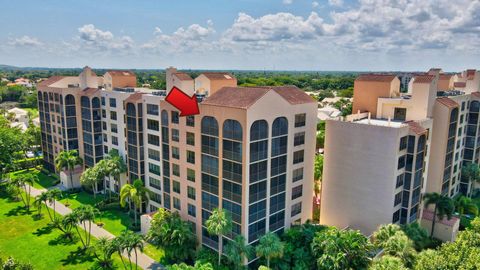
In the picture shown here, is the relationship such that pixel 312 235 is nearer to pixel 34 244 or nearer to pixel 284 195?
pixel 284 195

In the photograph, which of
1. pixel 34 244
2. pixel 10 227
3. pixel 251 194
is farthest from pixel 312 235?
pixel 10 227

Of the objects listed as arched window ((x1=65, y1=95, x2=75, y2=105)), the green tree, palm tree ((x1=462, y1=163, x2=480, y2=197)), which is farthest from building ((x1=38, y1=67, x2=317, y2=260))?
palm tree ((x1=462, y1=163, x2=480, y2=197))

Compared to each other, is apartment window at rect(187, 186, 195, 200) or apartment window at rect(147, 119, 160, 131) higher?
apartment window at rect(147, 119, 160, 131)

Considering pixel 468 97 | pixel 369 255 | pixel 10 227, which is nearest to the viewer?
pixel 369 255

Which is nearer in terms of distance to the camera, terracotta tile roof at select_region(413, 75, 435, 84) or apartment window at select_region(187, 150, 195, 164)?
apartment window at select_region(187, 150, 195, 164)

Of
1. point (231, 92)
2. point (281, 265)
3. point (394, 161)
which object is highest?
point (231, 92)

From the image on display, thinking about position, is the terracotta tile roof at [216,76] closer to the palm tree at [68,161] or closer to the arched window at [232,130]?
the arched window at [232,130]

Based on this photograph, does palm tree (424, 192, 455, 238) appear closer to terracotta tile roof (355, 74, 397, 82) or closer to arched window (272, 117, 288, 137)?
terracotta tile roof (355, 74, 397, 82)
